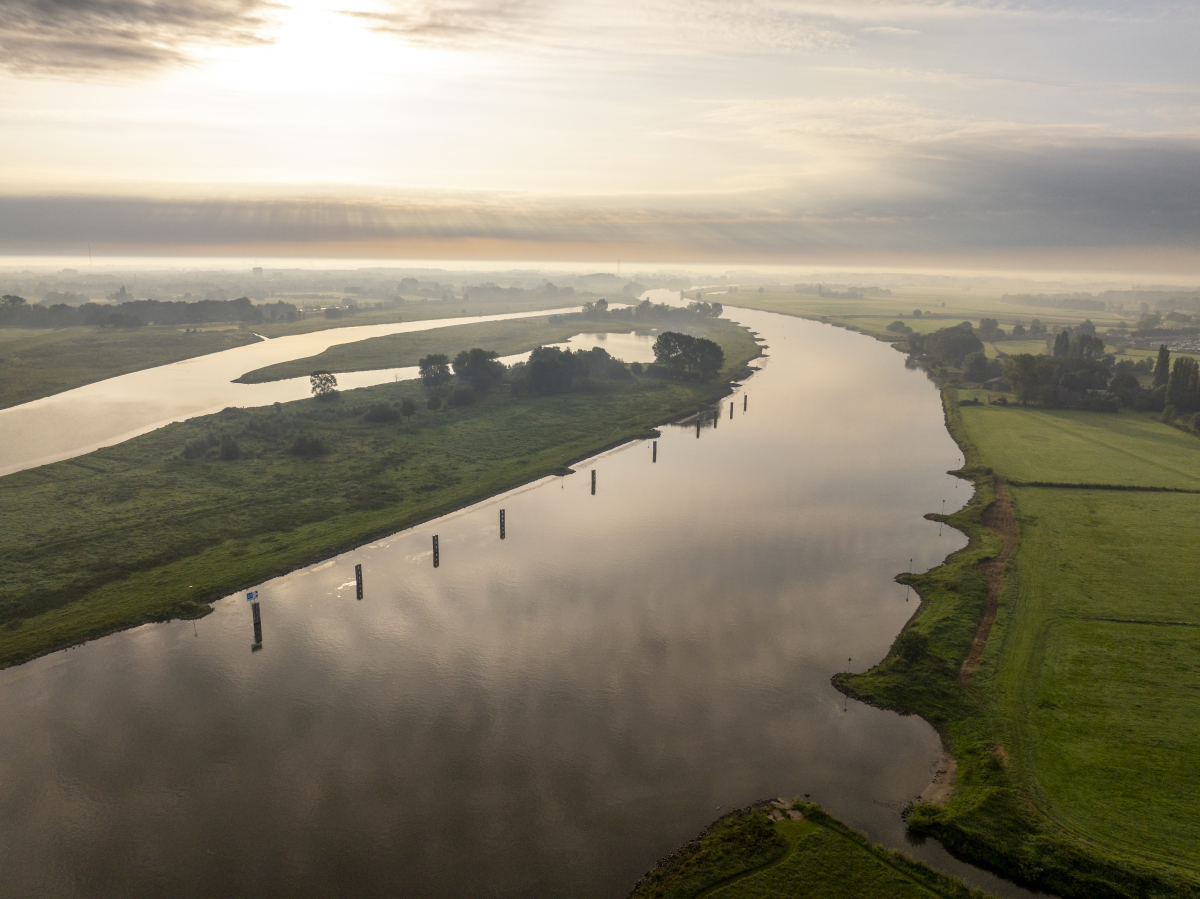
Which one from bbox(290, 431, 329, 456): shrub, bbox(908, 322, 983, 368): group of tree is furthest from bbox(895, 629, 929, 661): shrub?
bbox(908, 322, 983, 368): group of tree

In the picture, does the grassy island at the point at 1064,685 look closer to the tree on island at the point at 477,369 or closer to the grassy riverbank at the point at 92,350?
the tree on island at the point at 477,369

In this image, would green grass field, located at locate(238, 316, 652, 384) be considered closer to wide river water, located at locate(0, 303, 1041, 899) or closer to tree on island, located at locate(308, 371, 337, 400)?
tree on island, located at locate(308, 371, 337, 400)

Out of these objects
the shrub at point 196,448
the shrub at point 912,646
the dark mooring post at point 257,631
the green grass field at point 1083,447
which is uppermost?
the green grass field at point 1083,447

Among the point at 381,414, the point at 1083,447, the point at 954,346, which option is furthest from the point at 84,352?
the point at 954,346

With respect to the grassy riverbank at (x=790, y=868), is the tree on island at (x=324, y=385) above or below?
above

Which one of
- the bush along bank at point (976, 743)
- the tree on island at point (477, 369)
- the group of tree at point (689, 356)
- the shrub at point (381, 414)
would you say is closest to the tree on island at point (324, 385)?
the shrub at point (381, 414)

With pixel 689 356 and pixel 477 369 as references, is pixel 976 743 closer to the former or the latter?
pixel 477 369
